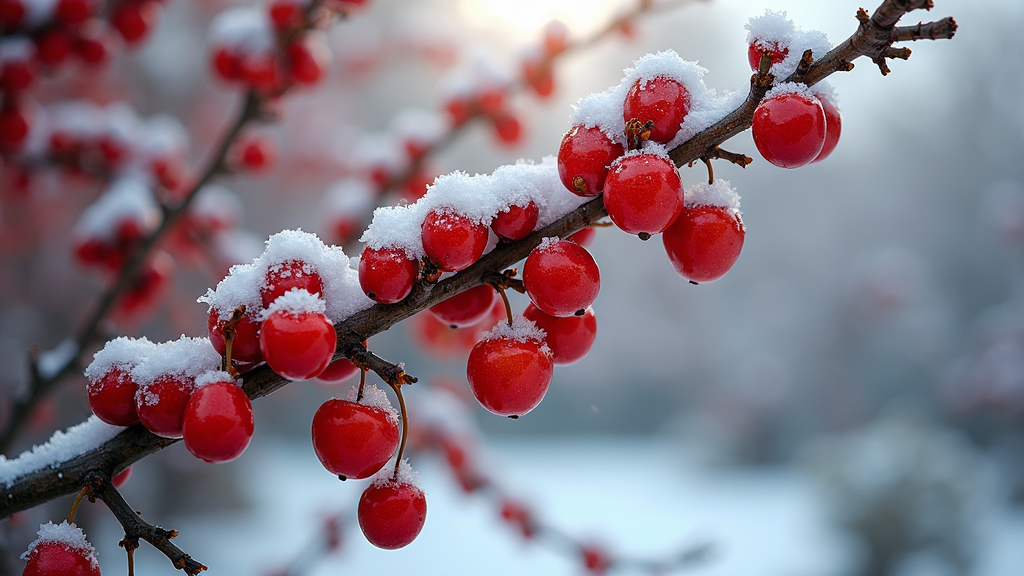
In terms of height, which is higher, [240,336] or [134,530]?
[240,336]

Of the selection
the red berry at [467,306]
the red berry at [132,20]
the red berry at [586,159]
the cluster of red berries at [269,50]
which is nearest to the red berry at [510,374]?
the red berry at [467,306]

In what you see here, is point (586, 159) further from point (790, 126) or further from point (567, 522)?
point (567, 522)

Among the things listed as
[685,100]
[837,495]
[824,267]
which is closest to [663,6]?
[685,100]

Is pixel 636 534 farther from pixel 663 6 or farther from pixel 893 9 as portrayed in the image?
pixel 893 9

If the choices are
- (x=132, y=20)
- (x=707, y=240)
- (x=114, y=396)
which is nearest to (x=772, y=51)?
(x=707, y=240)

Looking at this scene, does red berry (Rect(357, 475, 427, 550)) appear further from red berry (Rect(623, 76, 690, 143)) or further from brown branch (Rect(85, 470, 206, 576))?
red berry (Rect(623, 76, 690, 143))

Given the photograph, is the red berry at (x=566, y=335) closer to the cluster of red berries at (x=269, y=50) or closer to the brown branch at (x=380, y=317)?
the brown branch at (x=380, y=317)
